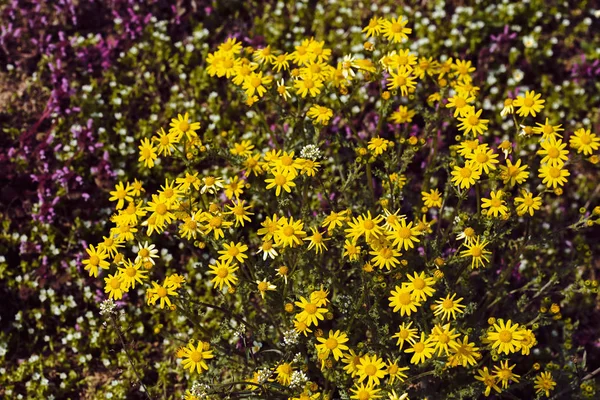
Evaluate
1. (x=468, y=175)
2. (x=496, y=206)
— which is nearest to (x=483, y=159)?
(x=468, y=175)

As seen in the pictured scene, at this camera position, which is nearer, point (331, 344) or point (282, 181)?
point (331, 344)

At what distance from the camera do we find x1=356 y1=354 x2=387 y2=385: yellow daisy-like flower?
3.48 metres

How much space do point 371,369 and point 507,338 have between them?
0.77 metres

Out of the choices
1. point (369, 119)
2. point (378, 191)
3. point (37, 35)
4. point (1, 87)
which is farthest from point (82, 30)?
point (378, 191)

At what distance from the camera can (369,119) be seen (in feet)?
19.8

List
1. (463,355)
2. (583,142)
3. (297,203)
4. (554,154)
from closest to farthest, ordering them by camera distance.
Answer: (463,355), (554,154), (583,142), (297,203)

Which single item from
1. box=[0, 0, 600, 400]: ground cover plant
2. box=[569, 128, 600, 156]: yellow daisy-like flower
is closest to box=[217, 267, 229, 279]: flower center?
box=[0, 0, 600, 400]: ground cover plant

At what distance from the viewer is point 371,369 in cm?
350

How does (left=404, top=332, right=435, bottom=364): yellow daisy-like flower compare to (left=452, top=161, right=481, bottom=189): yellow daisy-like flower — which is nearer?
(left=404, top=332, right=435, bottom=364): yellow daisy-like flower

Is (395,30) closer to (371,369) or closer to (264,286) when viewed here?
(264,286)

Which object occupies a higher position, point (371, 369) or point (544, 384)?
point (371, 369)

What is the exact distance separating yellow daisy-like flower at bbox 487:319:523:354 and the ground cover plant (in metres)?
0.01

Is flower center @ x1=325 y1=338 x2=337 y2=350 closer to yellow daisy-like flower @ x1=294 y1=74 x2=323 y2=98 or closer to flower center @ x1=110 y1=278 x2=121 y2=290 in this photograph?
flower center @ x1=110 y1=278 x2=121 y2=290

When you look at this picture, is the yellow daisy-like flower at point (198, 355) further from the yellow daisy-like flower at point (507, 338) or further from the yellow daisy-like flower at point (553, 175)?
the yellow daisy-like flower at point (553, 175)
